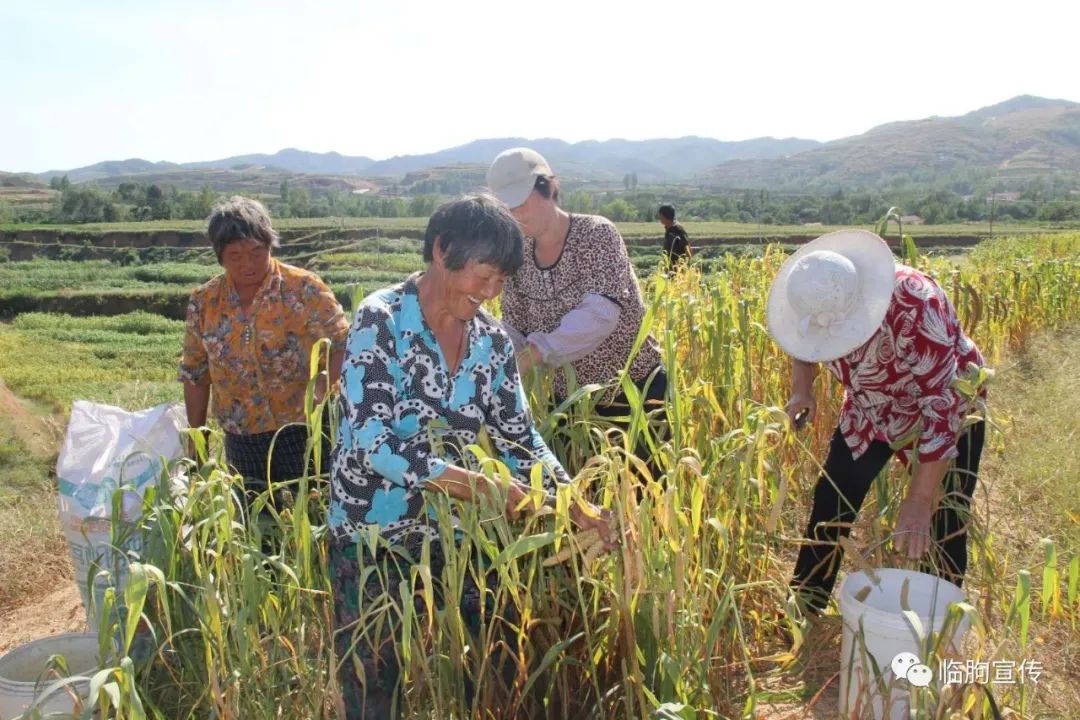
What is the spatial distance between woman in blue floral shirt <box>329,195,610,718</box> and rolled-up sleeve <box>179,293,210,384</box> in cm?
115

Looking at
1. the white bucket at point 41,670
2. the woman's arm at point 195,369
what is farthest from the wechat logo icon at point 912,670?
the woman's arm at point 195,369

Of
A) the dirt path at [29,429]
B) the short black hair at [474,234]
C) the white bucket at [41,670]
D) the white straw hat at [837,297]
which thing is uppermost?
the short black hair at [474,234]

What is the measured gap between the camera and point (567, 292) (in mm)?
2264

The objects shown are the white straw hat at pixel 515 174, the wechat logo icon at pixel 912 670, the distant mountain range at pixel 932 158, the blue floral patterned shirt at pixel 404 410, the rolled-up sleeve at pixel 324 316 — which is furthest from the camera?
the distant mountain range at pixel 932 158

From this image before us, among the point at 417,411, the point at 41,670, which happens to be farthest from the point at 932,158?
the point at 41,670

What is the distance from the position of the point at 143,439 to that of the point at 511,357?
99cm

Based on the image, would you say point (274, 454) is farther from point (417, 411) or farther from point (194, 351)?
point (417, 411)

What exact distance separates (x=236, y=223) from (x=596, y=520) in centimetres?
134

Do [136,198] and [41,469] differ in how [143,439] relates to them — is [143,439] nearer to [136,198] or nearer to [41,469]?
[41,469]

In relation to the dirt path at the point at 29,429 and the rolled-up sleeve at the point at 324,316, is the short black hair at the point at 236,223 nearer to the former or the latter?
the rolled-up sleeve at the point at 324,316

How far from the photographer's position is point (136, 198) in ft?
114

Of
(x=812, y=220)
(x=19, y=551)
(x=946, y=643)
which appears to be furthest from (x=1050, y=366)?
(x=812, y=220)

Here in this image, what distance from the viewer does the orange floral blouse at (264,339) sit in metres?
2.31

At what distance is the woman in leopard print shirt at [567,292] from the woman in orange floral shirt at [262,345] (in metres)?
0.55
